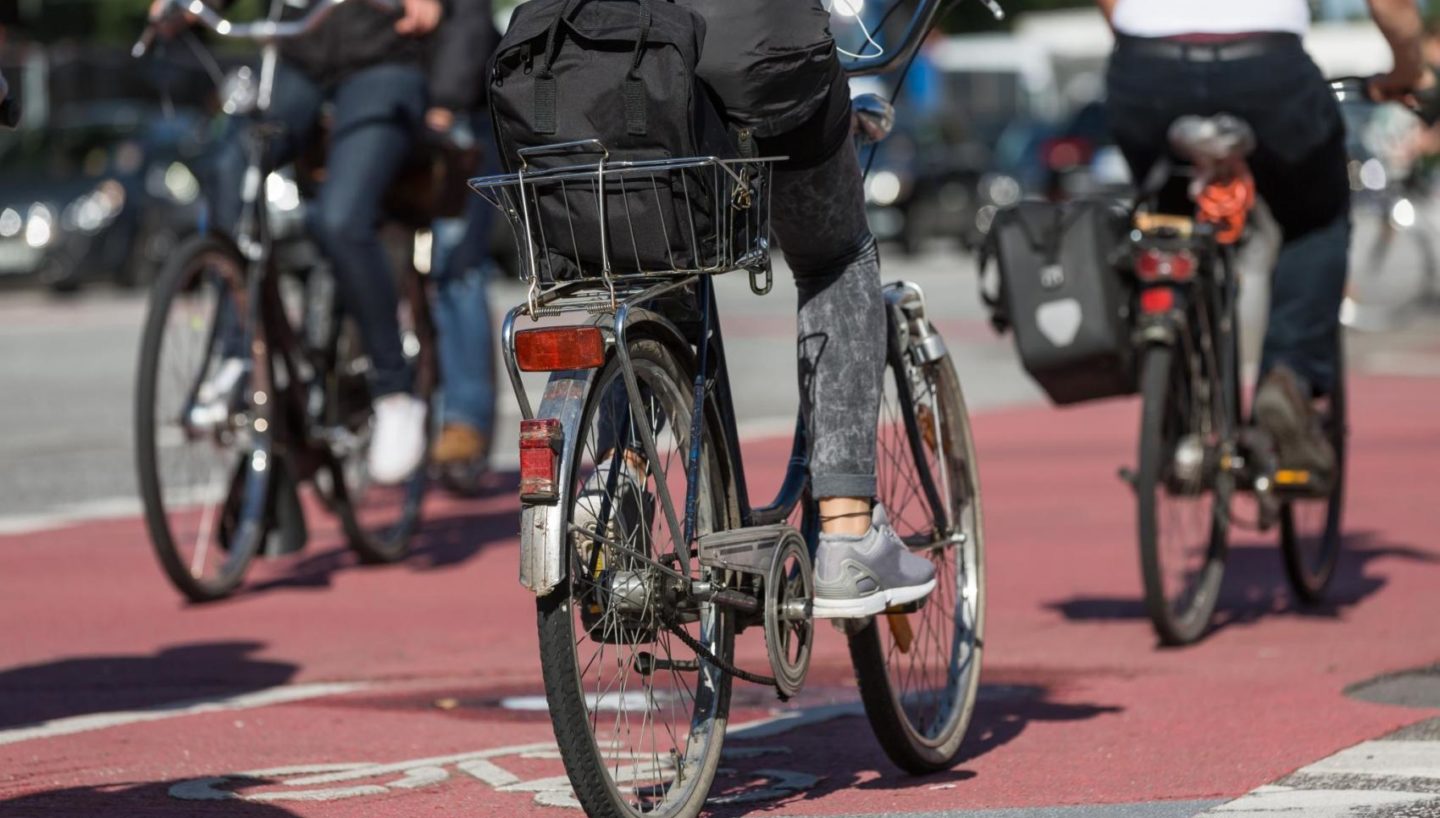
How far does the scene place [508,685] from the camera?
596 centimetres

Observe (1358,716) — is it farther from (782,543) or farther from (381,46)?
(381,46)

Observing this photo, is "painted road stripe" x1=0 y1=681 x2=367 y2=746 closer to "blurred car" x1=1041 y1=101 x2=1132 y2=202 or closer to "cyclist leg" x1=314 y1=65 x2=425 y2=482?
"cyclist leg" x1=314 y1=65 x2=425 y2=482

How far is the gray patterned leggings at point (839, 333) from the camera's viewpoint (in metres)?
4.49

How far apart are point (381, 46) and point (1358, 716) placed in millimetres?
3723

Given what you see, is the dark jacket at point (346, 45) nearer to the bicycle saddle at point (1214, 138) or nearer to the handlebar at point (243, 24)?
the handlebar at point (243, 24)

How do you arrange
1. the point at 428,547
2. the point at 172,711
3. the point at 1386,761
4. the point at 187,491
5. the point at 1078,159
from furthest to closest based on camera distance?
the point at 1078,159, the point at 428,547, the point at 187,491, the point at 172,711, the point at 1386,761

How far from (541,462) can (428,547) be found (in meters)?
4.63

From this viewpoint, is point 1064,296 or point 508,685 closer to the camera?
point 508,685

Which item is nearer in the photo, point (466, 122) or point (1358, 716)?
point (1358, 716)

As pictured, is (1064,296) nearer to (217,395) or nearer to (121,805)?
(217,395)

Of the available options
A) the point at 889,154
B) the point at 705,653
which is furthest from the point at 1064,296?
the point at 889,154

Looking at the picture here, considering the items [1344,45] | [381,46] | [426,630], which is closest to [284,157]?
[381,46]

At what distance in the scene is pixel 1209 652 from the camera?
6371mm

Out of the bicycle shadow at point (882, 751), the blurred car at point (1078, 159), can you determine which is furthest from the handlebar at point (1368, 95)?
the blurred car at point (1078, 159)
